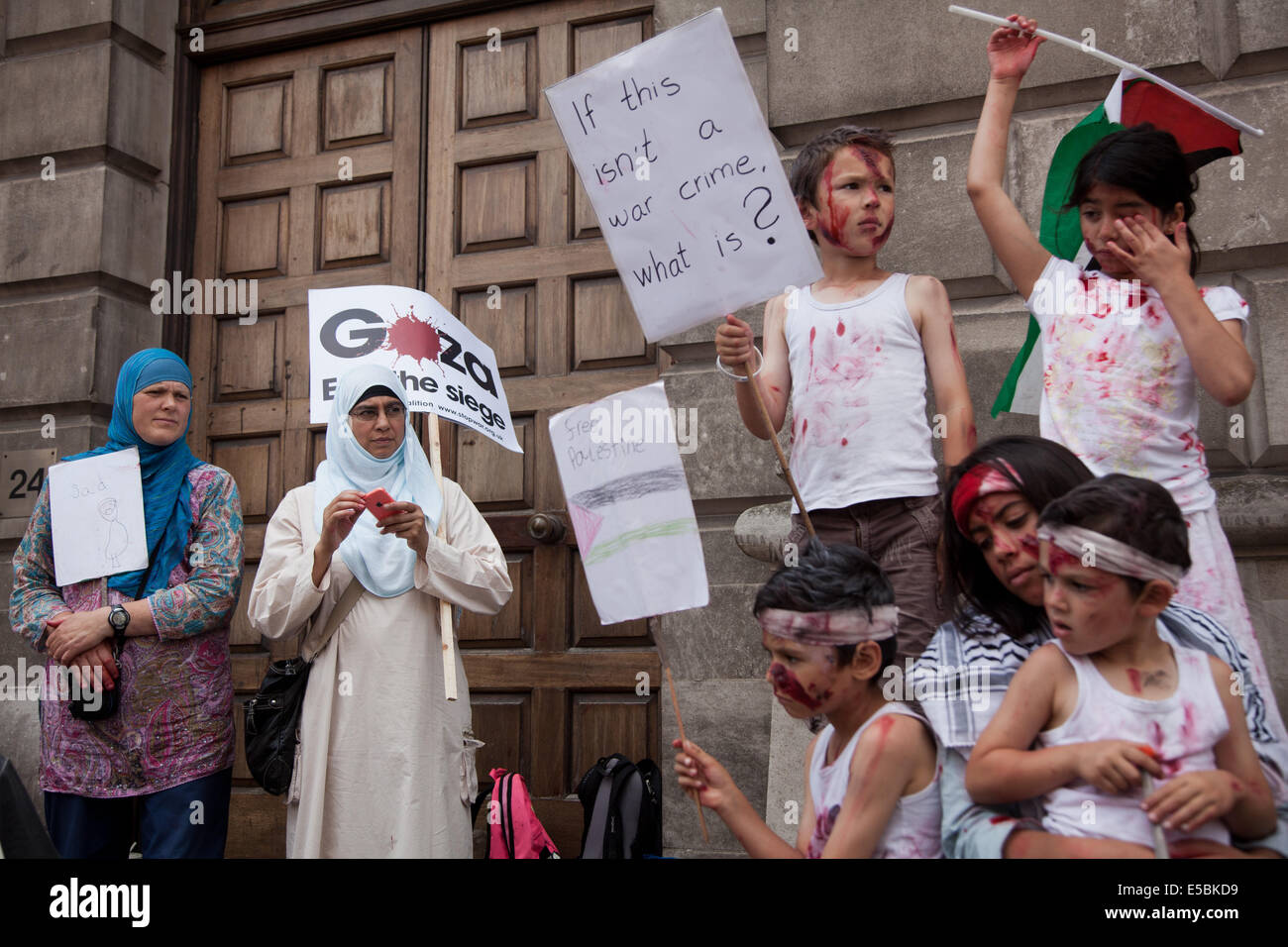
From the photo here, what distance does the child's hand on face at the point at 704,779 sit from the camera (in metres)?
2.33

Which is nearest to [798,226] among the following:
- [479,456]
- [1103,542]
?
[1103,542]

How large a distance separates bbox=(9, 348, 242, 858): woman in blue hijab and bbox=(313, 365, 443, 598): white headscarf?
0.44 metres

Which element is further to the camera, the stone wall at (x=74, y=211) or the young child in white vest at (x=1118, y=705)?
the stone wall at (x=74, y=211)

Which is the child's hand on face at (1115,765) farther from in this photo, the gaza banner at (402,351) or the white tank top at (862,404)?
the gaza banner at (402,351)

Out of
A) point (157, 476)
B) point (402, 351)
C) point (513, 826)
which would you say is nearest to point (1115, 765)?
point (513, 826)

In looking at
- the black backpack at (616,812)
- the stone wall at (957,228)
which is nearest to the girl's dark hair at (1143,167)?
the stone wall at (957,228)

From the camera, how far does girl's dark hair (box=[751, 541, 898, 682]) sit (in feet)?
7.82

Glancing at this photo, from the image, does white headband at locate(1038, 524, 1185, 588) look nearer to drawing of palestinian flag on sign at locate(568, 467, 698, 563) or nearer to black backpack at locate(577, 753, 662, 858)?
drawing of palestinian flag on sign at locate(568, 467, 698, 563)

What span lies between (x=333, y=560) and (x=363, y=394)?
55 centimetres

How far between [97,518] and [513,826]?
5.77 ft

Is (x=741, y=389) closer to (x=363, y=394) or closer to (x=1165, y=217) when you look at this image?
(x=1165, y=217)

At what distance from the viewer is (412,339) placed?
13.5 ft

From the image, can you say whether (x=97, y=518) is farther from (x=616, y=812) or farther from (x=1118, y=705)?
(x=1118, y=705)

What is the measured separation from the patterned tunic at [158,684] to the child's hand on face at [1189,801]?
9.37ft
